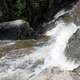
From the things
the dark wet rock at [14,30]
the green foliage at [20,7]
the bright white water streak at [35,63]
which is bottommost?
the bright white water streak at [35,63]

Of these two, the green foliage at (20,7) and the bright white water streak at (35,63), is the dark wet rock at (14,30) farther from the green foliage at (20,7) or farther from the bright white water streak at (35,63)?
the bright white water streak at (35,63)

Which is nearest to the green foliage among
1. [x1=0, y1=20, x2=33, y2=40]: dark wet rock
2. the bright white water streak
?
[x1=0, y1=20, x2=33, y2=40]: dark wet rock

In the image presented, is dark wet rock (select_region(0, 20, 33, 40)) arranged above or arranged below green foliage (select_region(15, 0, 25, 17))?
below

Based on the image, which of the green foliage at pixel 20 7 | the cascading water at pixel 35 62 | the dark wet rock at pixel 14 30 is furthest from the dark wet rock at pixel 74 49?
the green foliage at pixel 20 7

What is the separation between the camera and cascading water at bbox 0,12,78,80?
9.02 m

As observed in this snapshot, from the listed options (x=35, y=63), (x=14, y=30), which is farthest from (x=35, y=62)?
(x=14, y=30)

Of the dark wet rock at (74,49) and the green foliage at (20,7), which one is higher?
the green foliage at (20,7)

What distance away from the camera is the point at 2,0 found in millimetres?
13812

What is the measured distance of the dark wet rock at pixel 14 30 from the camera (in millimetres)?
13711

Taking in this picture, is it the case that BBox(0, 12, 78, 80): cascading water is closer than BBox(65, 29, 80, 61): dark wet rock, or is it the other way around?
BBox(0, 12, 78, 80): cascading water

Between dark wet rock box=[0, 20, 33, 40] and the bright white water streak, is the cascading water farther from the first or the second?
dark wet rock box=[0, 20, 33, 40]

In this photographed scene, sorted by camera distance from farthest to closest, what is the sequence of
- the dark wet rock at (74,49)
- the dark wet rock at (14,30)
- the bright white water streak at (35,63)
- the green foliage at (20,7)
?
the green foliage at (20,7) → the dark wet rock at (14,30) → the dark wet rock at (74,49) → the bright white water streak at (35,63)

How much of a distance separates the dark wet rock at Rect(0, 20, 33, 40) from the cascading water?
1945 mm

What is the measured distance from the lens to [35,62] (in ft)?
32.6
